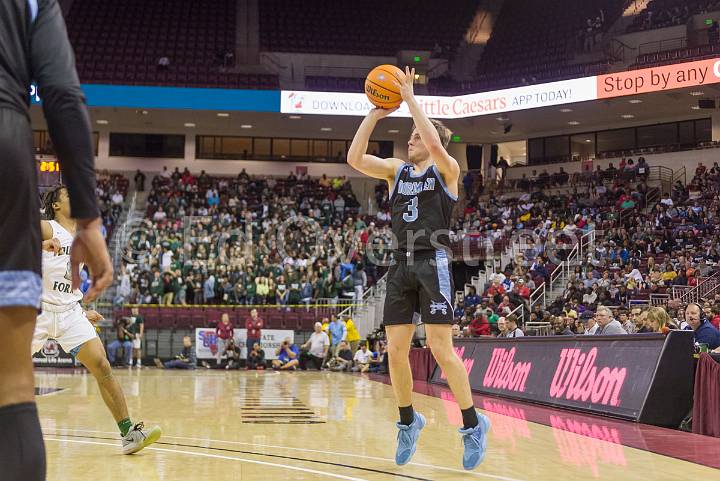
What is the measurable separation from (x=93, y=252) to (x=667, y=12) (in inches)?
1229

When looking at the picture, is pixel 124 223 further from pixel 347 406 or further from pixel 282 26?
pixel 347 406

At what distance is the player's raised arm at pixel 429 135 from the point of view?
488cm

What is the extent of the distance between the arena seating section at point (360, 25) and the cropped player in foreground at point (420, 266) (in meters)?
30.4

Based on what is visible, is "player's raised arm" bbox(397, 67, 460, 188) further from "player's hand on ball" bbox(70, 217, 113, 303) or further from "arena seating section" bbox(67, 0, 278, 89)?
"arena seating section" bbox(67, 0, 278, 89)

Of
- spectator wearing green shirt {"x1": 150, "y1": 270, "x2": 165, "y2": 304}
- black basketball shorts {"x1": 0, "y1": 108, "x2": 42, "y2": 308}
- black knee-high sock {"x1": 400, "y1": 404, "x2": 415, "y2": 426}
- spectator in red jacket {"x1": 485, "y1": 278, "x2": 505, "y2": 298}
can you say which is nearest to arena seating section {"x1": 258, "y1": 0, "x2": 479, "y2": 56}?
spectator wearing green shirt {"x1": 150, "y1": 270, "x2": 165, "y2": 304}

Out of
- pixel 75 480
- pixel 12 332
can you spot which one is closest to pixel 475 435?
pixel 75 480

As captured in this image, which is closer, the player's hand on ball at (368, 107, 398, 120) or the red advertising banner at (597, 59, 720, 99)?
the player's hand on ball at (368, 107, 398, 120)

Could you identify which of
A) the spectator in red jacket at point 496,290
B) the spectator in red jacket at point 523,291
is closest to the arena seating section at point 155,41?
the spectator in red jacket at point 496,290

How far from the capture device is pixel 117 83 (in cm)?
3067

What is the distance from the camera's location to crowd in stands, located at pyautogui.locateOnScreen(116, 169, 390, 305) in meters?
23.6

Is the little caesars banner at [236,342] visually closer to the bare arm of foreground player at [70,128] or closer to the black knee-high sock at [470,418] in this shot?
the black knee-high sock at [470,418]

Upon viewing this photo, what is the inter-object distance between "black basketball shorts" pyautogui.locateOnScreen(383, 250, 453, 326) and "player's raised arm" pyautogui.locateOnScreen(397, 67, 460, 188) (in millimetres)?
516

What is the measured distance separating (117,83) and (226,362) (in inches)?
555

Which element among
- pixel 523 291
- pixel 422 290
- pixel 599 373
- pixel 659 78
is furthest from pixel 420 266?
pixel 659 78
